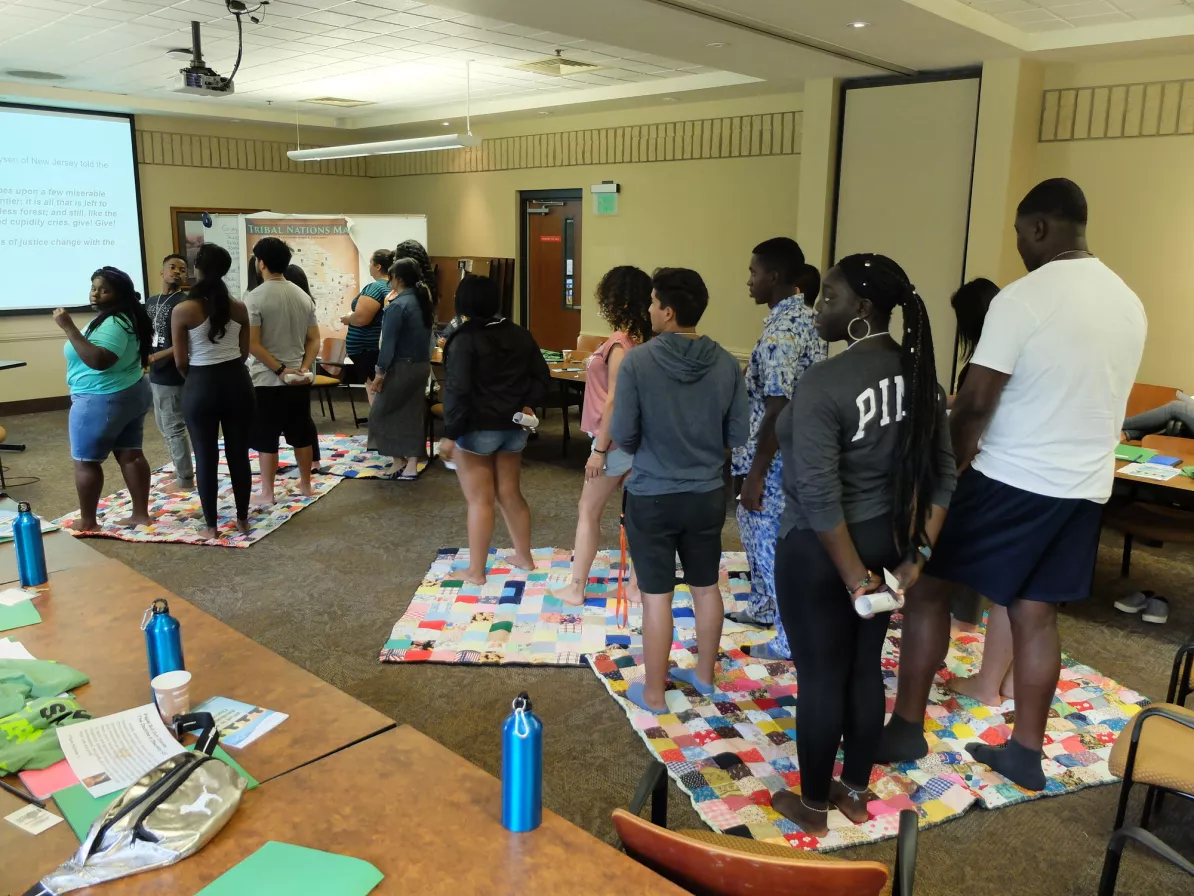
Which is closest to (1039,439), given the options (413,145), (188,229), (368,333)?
(368,333)

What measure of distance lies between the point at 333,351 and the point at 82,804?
20.7 ft

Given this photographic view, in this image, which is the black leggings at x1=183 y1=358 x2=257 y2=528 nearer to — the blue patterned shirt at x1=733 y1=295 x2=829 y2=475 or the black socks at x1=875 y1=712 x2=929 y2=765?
the blue patterned shirt at x1=733 y1=295 x2=829 y2=475

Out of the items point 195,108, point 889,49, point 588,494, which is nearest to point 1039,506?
point 588,494

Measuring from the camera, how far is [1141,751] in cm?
206

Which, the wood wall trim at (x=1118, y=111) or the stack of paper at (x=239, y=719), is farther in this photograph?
the wood wall trim at (x=1118, y=111)

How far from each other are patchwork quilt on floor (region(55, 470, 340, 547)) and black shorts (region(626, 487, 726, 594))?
2783 millimetres

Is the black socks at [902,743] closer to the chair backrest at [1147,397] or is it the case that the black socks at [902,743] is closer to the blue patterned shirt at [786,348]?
the blue patterned shirt at [786,348]

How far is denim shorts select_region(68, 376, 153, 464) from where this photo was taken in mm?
4434

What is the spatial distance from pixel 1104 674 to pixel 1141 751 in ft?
4.73

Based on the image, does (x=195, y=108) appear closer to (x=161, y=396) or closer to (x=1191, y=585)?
(x=161, y=396)

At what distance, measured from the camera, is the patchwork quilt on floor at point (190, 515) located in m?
4.76

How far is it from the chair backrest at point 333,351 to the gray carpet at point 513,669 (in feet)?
5.41

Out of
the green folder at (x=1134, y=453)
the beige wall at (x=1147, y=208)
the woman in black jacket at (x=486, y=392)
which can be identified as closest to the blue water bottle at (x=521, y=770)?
the woman in black jacket at (x=486, y=392)

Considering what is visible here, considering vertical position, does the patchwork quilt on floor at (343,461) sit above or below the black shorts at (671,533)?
below
